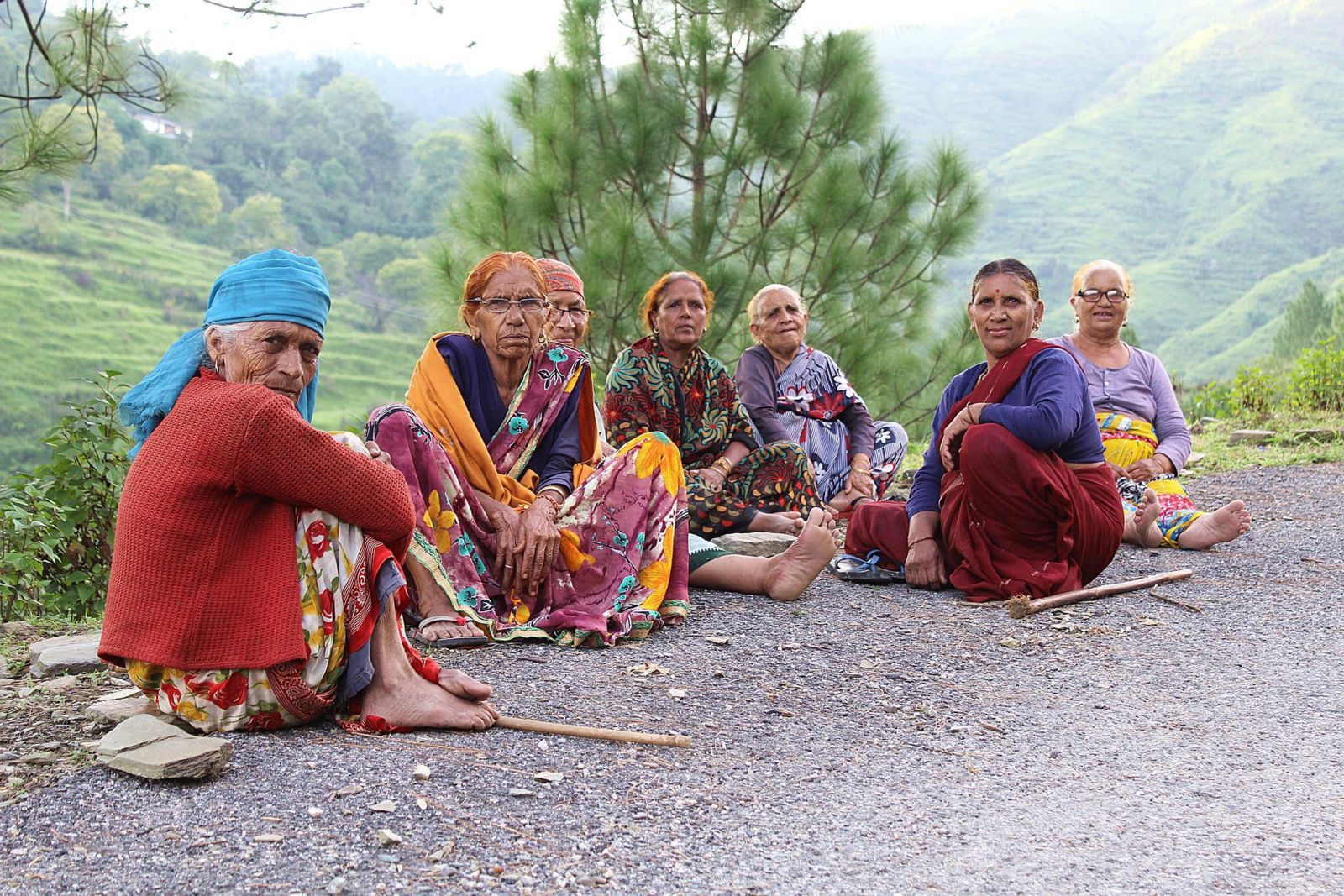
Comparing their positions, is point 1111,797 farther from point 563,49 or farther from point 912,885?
point 563,49

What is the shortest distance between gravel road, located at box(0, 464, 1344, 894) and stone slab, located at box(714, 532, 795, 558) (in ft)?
3.86

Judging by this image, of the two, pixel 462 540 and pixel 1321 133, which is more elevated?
pixel 1321 133

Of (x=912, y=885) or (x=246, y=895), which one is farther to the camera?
(x=912, y=885)

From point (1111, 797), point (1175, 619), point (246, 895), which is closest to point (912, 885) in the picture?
point (1111, 797)

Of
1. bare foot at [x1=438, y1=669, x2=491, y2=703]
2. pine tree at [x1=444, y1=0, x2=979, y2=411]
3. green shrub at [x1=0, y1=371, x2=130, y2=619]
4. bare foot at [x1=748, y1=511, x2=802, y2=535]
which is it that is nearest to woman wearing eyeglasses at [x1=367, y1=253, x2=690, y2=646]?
bare foot at [x1=438, y1=669, x2=491, y2=703]

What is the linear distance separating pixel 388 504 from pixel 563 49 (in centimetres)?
734

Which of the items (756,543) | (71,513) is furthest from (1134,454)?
(71,513)

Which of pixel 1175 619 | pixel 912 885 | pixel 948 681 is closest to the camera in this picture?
pixel 912 885

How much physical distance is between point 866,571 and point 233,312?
3.03m

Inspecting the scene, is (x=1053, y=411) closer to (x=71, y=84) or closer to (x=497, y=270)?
(x=497, y=270)

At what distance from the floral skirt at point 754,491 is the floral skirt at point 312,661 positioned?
2843 millimetres

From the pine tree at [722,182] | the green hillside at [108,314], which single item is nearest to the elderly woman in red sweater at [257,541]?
the pine tree at [722,182]

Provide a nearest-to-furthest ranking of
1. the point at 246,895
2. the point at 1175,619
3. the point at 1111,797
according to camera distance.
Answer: the point at 246,895
the point at 1111,797
the point at 1175,619

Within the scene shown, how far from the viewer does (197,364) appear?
105 inches
